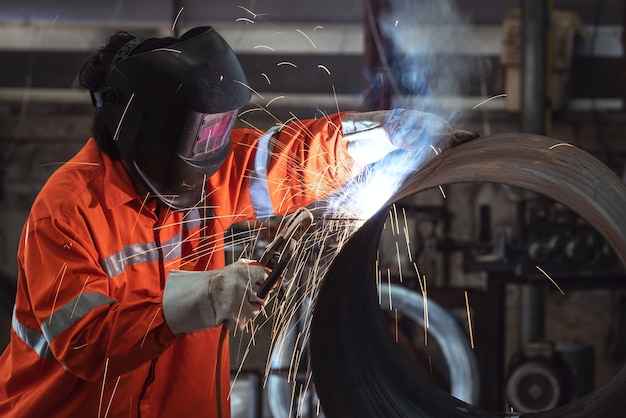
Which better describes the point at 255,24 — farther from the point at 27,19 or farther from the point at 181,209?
the point at 181,209

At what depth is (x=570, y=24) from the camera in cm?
549

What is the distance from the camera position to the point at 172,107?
206 centimetres

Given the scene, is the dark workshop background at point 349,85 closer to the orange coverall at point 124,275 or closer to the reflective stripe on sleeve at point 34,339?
the orange coverall at point 124,275

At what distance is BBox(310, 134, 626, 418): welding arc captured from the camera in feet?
5.32

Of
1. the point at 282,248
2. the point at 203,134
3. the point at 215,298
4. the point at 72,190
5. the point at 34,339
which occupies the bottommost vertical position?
the point at 34,339

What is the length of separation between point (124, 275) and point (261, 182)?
0.46 metres

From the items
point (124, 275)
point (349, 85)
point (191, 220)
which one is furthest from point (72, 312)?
point (349, 85)

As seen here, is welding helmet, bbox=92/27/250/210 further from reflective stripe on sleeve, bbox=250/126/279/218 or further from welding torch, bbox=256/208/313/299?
welding torch, bbox=256/208/313/299

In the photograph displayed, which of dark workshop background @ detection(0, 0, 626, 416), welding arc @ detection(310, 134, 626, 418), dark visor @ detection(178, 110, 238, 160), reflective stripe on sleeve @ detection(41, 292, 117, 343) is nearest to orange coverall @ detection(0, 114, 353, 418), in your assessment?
reflective stripe on sleeve @ detection(41, 292, 117, 343)

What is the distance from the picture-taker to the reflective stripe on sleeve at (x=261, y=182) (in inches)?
91.6

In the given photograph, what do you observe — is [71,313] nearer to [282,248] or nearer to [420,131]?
[282,248]

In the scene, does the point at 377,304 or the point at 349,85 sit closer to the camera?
the point at 377,304

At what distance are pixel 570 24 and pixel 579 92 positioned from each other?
0.60m

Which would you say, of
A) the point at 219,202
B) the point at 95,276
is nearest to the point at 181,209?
the point at 219,202
